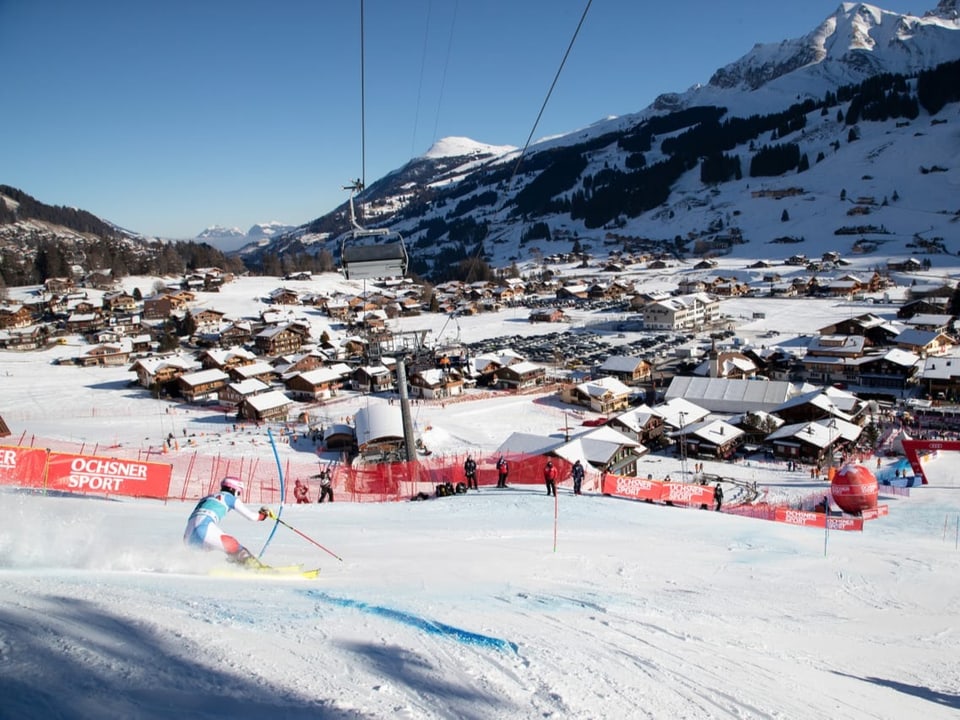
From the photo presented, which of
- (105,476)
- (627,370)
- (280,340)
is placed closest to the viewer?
(105,476)

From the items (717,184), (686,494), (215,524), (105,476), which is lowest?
(686,494)

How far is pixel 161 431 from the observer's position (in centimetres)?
2425

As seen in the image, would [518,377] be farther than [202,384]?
Yes

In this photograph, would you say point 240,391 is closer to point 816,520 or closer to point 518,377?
point 518,377

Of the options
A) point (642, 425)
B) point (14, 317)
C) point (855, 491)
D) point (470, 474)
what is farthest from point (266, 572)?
point (14, 317)

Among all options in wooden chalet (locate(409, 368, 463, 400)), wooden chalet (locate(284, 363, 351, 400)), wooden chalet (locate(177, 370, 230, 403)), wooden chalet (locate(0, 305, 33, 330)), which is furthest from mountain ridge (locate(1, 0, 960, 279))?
wooden chalet (locate(409, 368, 463, 400))

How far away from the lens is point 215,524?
15.8ft

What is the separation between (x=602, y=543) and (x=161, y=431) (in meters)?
22.1

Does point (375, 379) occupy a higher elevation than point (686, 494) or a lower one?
lower

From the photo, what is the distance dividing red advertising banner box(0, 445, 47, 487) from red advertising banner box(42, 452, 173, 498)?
0.13 metres

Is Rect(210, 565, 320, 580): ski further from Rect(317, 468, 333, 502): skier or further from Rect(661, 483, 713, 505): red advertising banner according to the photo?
Rect(661, 483, 713, 505): red advertising banner

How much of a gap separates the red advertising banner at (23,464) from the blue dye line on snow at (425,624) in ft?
21.4

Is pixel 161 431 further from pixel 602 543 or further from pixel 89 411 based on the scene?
pixel 602 543

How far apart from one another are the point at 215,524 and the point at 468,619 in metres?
2.19
